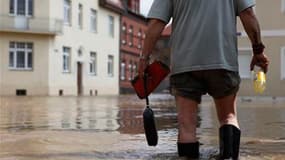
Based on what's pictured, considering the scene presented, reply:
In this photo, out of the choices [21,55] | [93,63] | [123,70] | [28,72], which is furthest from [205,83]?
[123,70]

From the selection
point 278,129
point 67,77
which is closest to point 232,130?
point 278,129

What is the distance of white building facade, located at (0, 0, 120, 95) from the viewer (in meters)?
39.5

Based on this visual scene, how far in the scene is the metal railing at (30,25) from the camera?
39.2m

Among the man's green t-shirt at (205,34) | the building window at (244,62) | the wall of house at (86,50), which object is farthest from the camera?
the wall of house at (86,50)

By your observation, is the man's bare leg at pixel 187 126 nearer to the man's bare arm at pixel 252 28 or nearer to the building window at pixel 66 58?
the man's bare arm at pixel 252 28

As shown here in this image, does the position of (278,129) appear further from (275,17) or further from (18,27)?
(18,27)

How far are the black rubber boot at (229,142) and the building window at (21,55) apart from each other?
3625 cm

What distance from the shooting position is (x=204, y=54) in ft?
14.5

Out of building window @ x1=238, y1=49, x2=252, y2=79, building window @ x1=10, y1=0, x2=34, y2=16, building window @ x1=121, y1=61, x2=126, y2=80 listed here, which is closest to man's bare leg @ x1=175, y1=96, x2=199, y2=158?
building window @ x1=238, y1=49, x2=252, y2=79

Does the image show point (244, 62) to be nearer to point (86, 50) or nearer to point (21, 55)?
point (21, 55)

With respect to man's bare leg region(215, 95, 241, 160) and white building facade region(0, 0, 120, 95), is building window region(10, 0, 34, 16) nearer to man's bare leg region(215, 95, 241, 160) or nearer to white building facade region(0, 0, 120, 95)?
white building facade region(0, 0, 120, 95)

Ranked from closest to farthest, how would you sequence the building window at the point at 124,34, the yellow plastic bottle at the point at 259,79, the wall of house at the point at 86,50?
1. the yellow plastic bottle at the point at 259,79
2. the wall of house at the point at 86,50
3. the building window at the point at 124,34

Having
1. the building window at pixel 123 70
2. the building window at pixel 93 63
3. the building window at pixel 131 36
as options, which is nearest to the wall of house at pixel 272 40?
the building window at pixel 93 63

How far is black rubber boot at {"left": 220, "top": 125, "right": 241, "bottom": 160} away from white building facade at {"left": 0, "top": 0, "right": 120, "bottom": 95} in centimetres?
3512
